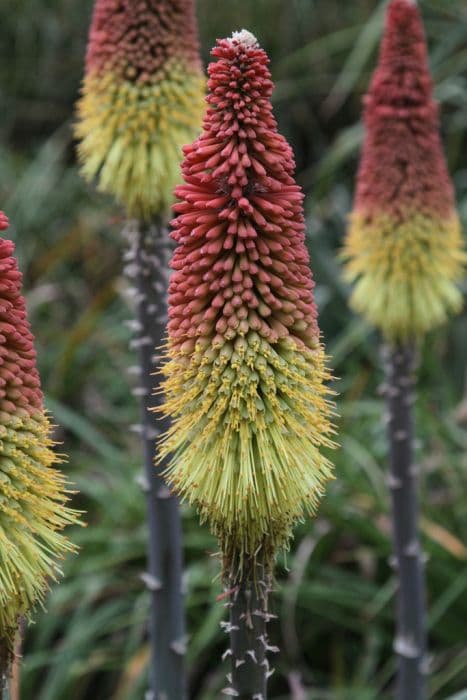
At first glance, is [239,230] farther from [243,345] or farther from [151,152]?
[151,152]

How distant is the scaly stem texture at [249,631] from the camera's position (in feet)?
6.45

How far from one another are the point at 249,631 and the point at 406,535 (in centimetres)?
180

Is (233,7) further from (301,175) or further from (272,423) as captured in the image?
(272,423)

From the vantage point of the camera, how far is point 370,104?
359cm

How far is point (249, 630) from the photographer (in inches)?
77.6

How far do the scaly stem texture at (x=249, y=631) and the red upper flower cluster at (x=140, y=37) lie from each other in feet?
5.53

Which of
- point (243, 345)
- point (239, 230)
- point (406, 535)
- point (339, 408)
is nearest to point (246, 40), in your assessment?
point (239, 230)

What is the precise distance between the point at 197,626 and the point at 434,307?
2271 millimetres

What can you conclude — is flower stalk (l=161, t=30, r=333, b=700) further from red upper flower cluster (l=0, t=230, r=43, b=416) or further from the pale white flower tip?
red upper flower cluster (l=0, t=230, r=43, b=416)

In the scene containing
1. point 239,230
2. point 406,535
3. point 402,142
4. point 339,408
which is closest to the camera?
point 239,230

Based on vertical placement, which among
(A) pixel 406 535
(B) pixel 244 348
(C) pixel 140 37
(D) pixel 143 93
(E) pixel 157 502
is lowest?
(A) pixel 406 535

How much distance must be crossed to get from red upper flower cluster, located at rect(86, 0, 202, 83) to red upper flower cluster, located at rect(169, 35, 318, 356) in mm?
1204

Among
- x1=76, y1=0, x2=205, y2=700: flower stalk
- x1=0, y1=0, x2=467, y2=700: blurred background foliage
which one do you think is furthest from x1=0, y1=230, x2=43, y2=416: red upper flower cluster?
x1=0, y1=0, x2=467, y2=700: blurred background foliage

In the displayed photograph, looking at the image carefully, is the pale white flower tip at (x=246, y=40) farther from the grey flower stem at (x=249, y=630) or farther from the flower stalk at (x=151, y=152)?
the flower stalk at (x=151, y=152)
